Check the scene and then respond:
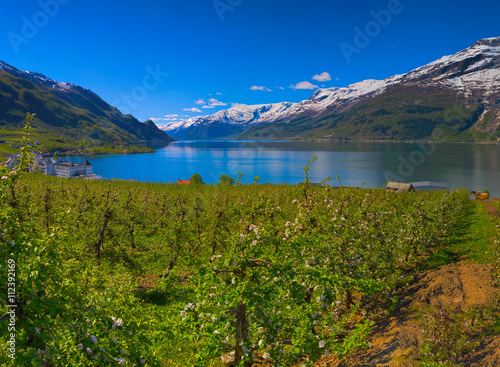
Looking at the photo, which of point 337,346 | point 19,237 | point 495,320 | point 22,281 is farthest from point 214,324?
point 495,320

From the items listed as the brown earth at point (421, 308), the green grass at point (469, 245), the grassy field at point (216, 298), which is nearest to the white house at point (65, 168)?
the grassy field at point (216, 298)

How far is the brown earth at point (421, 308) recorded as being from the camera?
830 centimetres

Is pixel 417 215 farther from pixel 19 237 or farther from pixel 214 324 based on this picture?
pixel 19 237

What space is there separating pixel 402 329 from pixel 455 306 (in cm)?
308

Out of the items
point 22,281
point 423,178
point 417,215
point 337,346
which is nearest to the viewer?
point 22,281

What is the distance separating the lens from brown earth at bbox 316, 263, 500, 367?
830 cm

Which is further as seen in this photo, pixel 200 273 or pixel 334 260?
pixel 334 260

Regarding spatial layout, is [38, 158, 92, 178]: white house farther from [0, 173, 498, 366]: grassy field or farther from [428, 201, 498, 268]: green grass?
[428, 201, 498, 268]: green grass

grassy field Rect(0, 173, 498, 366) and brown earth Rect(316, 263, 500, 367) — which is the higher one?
grassy field Rect(0, 173, 498, 366)

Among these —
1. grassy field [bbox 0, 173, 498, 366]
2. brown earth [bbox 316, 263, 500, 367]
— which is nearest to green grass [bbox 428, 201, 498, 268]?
brown earth [bbox 316, 263, 500, 367]

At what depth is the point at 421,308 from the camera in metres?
11.4

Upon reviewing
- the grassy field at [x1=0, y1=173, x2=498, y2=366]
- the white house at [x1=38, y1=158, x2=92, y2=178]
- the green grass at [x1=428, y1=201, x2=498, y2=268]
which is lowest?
the green grass at [x1=428, y1=201, x2=498, y2=268]

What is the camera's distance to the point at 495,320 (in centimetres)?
Answer: 958

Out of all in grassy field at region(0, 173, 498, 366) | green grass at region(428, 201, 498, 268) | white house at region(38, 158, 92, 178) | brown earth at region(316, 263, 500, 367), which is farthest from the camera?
white house at region(38, 158, 92, 178)
